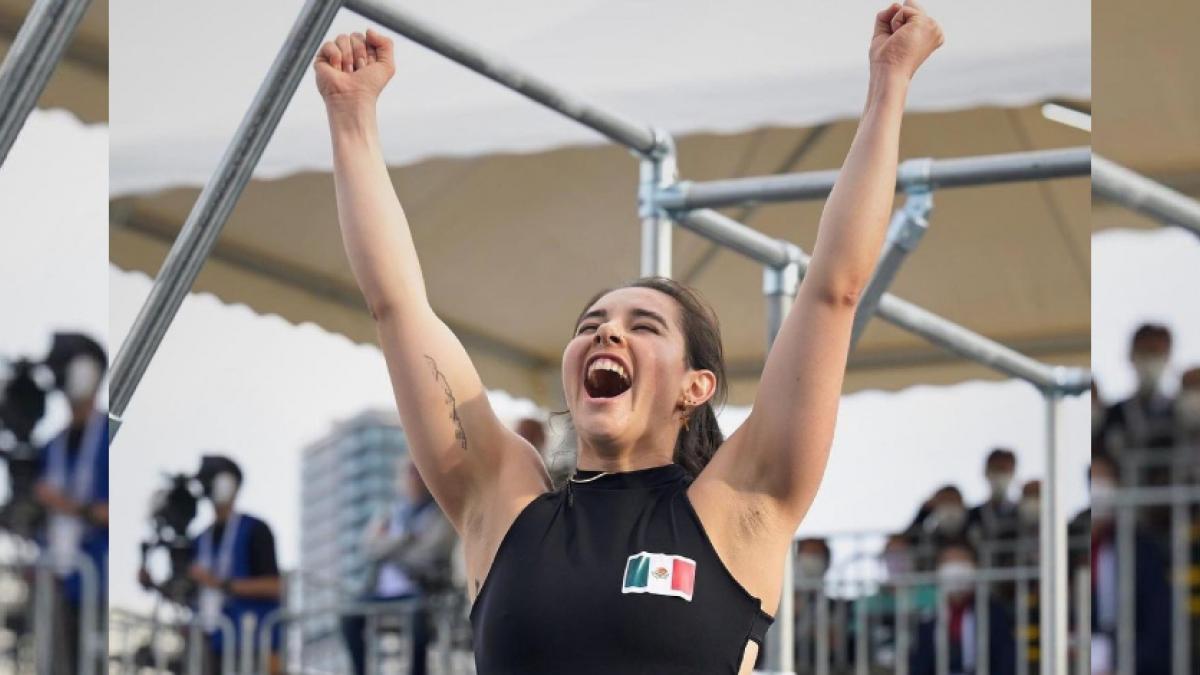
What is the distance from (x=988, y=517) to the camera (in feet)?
9.52

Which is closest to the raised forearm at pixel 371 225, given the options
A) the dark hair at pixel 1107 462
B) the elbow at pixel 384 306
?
the elbow at pixel 384 306

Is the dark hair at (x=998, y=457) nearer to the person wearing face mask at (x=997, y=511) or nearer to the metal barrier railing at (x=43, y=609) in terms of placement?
the person wearing face mask at (x=997, y=511)

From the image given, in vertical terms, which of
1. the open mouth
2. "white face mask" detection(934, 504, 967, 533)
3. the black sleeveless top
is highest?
"white face mask" detection(934, 504, 967, 533)

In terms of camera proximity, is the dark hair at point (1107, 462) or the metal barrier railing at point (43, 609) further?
the metal barrier railing at point (43, 609)

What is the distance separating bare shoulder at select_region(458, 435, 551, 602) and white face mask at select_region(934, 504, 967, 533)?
6.88 ft

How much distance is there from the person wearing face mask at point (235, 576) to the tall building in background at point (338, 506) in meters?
0.27

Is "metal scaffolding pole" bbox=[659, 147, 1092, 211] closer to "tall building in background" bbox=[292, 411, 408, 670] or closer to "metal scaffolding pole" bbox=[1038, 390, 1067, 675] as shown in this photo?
"metal scaffolding pole" bbox=[1038, 390, 1067, 675]

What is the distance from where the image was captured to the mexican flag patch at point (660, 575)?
0.81m

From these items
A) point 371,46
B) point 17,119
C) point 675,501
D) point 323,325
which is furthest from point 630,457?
point 323,325

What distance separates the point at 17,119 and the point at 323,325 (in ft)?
6.12

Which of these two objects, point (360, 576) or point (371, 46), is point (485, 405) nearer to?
point (371, 46)

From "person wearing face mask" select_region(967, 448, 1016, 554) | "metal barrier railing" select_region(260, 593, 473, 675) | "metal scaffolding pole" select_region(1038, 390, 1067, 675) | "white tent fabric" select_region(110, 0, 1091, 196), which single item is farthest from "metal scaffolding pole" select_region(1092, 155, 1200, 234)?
"person wearing face mask" select_region(967, 448, 1016, 554)

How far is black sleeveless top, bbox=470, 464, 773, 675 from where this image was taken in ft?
2.63

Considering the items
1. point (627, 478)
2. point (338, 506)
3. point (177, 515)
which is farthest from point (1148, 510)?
point (177, 515)
